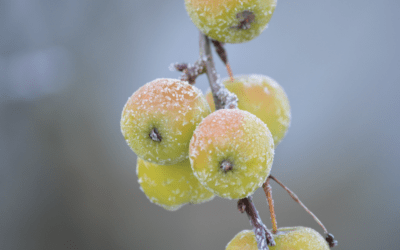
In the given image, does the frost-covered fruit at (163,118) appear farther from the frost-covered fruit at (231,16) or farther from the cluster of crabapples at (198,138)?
the frost-covered fruit at (231,16)

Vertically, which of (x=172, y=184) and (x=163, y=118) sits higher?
Answer: (x=163, y=118)

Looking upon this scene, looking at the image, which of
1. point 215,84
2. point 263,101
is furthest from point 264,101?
point 215,84

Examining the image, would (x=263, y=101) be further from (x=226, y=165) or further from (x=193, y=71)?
(x=226, y=165)

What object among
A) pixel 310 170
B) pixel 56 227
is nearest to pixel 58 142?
pixel 56 227

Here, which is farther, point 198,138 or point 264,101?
point 264,101

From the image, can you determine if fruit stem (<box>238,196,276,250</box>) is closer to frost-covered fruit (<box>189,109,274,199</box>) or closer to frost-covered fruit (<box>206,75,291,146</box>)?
frost-covered fruit (<box>189,109,274,199</box>)
